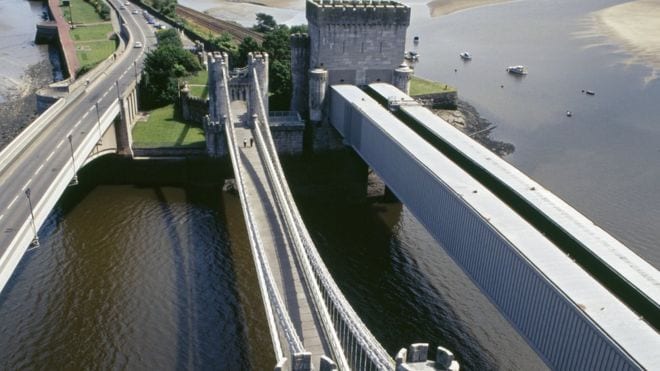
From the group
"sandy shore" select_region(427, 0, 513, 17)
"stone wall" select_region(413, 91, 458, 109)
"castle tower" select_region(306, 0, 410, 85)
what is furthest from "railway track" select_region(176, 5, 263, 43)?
"sandy shore" select_region(427, 0, 513, 17)

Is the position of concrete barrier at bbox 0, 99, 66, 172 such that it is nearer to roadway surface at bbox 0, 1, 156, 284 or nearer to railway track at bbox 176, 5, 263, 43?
roadway surface at bbox 0, 1, 156, 284

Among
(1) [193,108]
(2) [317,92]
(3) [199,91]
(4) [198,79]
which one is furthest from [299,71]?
(4) [198,79]

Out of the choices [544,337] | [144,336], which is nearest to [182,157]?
[144,336]

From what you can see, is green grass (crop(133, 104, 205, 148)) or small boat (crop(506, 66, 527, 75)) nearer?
green grass (crop(133, 104, 205, 148))

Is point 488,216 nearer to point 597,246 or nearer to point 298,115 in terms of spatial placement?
point 597,246

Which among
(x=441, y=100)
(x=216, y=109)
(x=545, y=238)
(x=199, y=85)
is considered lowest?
(x=441, y=100)

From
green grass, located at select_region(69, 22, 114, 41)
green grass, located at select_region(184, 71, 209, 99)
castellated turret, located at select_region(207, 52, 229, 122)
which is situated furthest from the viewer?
green grass, located at select_region(69, 22, 114, 41)

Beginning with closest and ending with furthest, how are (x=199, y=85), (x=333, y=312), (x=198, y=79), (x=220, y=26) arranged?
1. (x=333, y=312)
2. (x=199, y=85)
3. (x=198, y=79)
4. (x=220, y=26)

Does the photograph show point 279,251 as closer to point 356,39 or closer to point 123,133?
point 356,39
